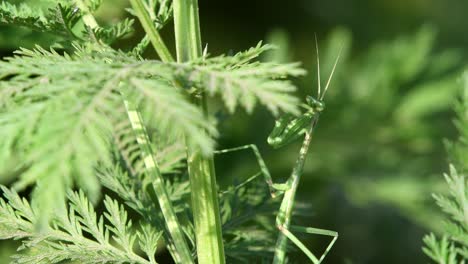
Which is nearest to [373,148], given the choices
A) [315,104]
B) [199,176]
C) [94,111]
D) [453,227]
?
[315,104]

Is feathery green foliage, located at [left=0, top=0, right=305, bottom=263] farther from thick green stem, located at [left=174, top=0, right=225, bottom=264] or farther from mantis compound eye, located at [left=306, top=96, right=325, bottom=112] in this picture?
mantis compound eye, located at [left=306, top=96, right=325, bottom=112]

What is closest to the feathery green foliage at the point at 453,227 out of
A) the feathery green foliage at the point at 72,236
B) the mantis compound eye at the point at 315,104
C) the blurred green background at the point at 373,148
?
the mantis compound eye at the point at 315,104

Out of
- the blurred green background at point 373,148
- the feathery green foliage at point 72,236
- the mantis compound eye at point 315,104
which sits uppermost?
the mantis compound eye at point 315,104

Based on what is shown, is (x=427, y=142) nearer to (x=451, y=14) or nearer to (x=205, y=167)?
(x=205, y=167)

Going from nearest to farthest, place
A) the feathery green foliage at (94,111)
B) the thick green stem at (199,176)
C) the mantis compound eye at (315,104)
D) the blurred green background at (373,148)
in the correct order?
the feathery green foliage at (94,111) → the thick green stem at (199,176) → the mantis compound eye at (315,104) → the blurred green background at (373,148)

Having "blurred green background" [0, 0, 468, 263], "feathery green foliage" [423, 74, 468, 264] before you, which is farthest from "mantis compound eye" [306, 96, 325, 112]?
"blurred green background" [0, 0, 468, 263]

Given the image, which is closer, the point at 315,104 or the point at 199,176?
the point at 199,176

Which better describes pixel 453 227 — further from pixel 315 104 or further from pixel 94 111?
pixel 94 111

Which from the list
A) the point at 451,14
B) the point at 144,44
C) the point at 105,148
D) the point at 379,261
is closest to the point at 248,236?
the point at 144,44

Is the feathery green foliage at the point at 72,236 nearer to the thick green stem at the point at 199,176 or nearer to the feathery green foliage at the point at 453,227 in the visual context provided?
the thick green stem at the point at 199,176
